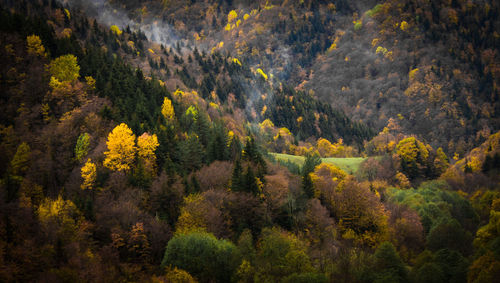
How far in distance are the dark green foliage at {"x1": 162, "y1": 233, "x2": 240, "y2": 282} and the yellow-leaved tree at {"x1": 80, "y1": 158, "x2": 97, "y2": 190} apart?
27.9 meters

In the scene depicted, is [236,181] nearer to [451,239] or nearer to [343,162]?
[451,239]

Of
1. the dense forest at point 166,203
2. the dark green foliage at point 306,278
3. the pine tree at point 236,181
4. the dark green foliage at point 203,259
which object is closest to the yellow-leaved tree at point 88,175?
the dense forest at point 166,203

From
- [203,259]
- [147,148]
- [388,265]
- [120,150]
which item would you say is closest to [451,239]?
[388,265]

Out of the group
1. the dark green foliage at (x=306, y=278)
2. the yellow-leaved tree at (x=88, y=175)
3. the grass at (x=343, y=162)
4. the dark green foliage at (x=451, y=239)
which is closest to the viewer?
the dark green foliage at (x=306, y=278)

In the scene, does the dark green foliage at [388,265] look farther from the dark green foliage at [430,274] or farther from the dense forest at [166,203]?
the dark green foliage at [430,274]

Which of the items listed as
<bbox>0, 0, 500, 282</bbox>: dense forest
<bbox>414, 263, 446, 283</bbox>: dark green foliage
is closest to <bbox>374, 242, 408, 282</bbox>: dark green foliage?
<bbox>0, 0, 500, 282</bbox>: dense forest

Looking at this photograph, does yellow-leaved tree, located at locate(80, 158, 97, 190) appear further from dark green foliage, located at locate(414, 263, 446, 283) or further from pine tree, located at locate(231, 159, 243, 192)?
dark green foliage, located at locate(414, 263, 446, 283)

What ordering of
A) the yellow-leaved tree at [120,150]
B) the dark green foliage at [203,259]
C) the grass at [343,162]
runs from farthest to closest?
the grass at [343,162] → the yellow-leaved tree at [120,150] → the dark green foliage at [203,259]

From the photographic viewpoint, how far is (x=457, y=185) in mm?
137750

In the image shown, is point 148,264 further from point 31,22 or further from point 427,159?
point 427,159

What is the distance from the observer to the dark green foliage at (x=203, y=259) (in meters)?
58.0

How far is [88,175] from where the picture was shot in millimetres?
79125

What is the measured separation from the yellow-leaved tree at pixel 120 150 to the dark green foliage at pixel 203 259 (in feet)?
97.4

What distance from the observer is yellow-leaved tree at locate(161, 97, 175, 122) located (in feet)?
388
